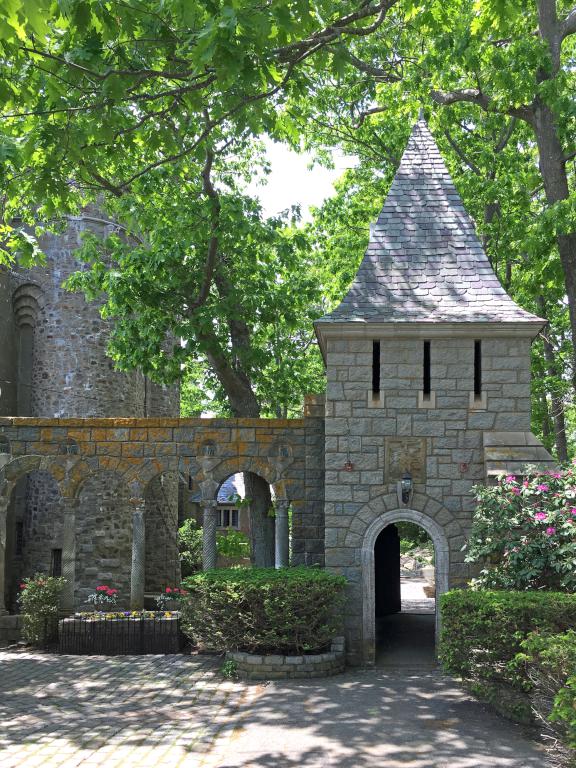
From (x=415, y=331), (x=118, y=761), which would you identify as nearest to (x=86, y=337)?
(x=415, y=331)

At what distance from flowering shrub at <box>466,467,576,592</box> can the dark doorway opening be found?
2.05 meters

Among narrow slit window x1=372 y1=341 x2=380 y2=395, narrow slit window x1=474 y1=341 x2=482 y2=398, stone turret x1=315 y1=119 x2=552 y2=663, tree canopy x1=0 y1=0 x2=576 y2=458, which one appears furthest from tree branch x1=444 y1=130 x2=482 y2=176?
narrow slit window x1=372 y1=341 x2=380 y2=395

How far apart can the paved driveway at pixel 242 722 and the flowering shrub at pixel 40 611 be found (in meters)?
1.52

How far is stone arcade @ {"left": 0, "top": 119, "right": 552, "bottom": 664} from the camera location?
12.1m

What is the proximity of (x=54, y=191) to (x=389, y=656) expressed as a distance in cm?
791

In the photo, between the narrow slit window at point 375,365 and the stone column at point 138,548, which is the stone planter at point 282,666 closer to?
the stone column at point 138,548

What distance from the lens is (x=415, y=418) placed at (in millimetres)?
12250

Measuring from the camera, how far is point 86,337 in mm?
21562

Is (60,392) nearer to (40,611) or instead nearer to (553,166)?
(40,611)

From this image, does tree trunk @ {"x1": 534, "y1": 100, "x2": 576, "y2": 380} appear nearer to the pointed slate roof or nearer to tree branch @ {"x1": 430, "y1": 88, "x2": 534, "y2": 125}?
tree branch @ {"x1": 430, "y1": 88, "x2": 534, "y2": 125}

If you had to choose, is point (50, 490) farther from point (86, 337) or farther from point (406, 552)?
point (406, 552)

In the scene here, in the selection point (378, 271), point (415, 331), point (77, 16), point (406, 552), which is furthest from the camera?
point (406, 552)

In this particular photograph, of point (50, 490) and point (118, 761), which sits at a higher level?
point (50, 490)

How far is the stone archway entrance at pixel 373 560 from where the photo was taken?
11953 millimetres
